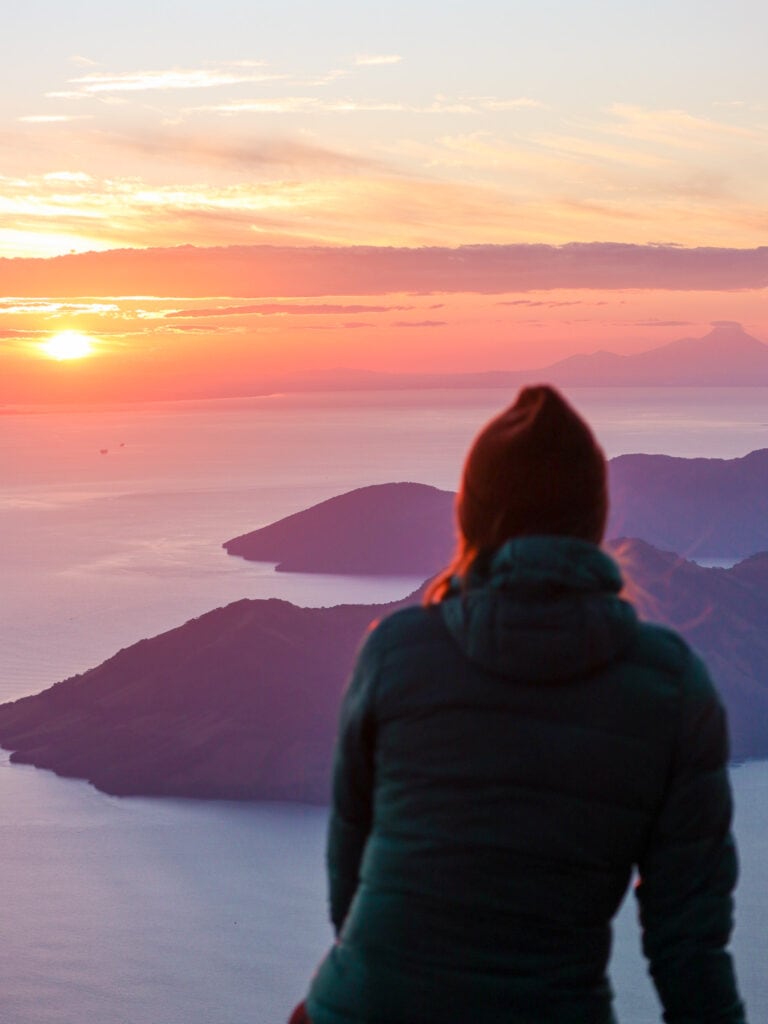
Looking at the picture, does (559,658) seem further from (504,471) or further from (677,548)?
(677,548)

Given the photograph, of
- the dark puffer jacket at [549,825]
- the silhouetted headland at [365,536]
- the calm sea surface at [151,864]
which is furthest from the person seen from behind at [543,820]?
the silhouetted headland at [365,536]

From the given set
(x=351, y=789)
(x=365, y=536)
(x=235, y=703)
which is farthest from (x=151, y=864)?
(x=365, y=536)

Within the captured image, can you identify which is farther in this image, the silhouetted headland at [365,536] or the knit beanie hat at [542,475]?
the silhouetted headland at [365,536]

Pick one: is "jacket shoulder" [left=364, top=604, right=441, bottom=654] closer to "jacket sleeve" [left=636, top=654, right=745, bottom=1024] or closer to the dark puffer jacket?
the dark puffer jacket

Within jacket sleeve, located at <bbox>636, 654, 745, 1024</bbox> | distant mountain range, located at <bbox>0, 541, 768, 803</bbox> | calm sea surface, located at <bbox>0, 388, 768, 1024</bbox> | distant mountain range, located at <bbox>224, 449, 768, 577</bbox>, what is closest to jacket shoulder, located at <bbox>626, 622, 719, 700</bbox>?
jacket sleeve, located at <bbox>636, 654, 745, 1024</bbox>

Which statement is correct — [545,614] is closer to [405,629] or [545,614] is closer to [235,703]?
[405,629]

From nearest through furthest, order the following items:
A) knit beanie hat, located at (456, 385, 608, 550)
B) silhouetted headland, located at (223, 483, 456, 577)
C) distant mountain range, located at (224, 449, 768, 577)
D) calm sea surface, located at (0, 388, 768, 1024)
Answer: knit beanie hat, located at (456, 385, 608, 550)
calm sea surface, located at (0, 388, 768, 1024)
silhouetted headland, located at (223, 483, 456, 577)
distant mountain range, located at (224, 449, 768, 577)

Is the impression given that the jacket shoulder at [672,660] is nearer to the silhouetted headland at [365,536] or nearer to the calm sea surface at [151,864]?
the calm sea surface at [151,864]
